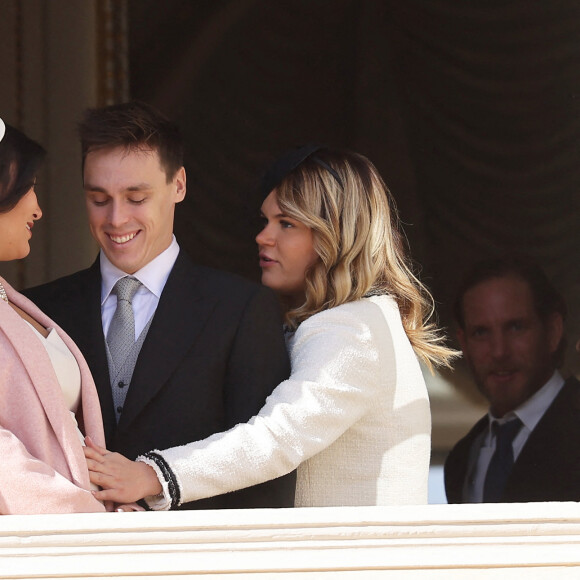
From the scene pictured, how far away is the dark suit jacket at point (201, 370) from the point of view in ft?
8.45

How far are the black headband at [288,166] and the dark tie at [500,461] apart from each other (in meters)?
2.17

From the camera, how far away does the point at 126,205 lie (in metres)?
2.74

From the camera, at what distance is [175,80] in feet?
16.9

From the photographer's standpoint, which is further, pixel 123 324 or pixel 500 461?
pixel 500 461

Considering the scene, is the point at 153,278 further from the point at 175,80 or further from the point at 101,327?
→ the point at 175,80

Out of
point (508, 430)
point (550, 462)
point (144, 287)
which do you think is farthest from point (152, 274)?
point (508, 430)

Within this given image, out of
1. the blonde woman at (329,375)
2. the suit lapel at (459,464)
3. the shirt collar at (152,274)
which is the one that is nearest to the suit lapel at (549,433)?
the suit lapel at (459,464)

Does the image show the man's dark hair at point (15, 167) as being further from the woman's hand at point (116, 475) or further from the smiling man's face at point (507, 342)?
the smiling man's face at point (507, 342)

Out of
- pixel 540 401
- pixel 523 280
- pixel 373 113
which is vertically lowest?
pixel 540 401

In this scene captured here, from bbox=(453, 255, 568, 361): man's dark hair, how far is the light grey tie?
2.61 m

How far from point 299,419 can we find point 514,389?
99.8 inches

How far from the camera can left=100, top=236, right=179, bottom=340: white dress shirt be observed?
2727 mm

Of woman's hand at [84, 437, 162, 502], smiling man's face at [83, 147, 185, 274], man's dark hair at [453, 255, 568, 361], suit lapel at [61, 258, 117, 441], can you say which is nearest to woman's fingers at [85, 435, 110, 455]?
woman's hand at [84, 437, 162, 502]

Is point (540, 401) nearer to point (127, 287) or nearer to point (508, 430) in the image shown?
point (508, 430)
